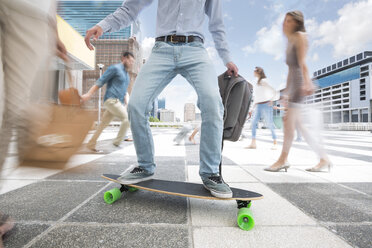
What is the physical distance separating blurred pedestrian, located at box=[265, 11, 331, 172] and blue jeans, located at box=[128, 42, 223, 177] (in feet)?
4.97

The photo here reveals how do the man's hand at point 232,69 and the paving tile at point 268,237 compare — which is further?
the man's hand at point 232,69

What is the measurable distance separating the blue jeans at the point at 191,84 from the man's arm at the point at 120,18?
1.57 feet

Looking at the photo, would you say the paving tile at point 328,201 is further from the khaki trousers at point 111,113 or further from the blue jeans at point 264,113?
the khaki trousers at point 111,113

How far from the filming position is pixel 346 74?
95.8 meters

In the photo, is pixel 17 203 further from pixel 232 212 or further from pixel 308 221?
pixel 308 221

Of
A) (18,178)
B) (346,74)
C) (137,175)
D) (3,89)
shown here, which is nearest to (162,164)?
(137,175)

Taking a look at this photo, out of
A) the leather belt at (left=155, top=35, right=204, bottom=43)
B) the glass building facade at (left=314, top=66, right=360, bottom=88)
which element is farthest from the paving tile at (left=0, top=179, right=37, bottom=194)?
the glass building facade at (left=314, top=66, right=360, bottom=88)

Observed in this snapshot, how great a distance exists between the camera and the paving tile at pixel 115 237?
108 centimetres

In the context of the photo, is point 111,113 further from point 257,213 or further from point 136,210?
point 257,213

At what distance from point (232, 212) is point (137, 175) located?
2.75 ft

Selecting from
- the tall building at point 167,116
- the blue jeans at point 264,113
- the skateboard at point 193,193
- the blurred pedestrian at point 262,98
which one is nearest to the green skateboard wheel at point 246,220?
the skateboard at point 193,193

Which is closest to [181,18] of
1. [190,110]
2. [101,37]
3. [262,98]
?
[101,37]

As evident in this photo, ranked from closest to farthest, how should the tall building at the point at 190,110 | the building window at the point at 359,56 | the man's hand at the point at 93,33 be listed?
the man's hand at the point at 93,33, the tall building at the point at 190,110, the building window at the point at 359,56

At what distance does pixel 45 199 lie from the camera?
172cm
